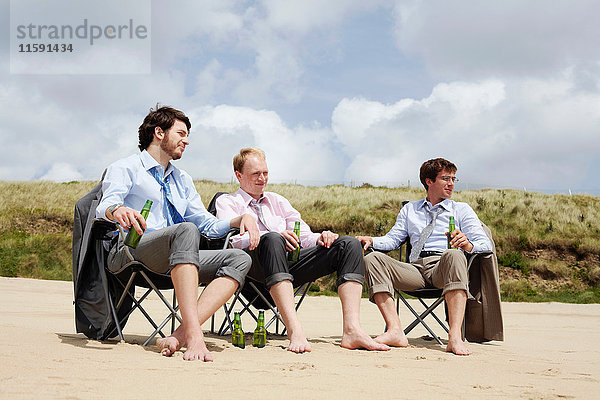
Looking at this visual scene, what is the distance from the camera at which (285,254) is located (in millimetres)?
3285

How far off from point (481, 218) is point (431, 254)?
12.6 m

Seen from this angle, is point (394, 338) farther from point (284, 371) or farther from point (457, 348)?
point (284, 371)

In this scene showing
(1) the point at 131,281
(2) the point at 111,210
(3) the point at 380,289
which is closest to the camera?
(2) the point at 111,210

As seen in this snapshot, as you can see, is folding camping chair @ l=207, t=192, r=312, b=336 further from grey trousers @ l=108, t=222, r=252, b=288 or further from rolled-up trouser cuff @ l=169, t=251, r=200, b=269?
rolled-up trouser cuff @ l=169, t=251, r=200, b=269

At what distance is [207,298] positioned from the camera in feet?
9.55

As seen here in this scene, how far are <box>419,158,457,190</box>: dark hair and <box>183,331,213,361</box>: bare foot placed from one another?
7.27 feet

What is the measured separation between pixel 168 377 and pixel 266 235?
1.26 metres

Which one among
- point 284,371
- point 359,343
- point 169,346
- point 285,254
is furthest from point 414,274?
point 169,346

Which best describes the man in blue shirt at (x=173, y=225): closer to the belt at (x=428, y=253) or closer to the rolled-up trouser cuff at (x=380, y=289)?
the rolled-up trouser cuff at (x=380, y=289)

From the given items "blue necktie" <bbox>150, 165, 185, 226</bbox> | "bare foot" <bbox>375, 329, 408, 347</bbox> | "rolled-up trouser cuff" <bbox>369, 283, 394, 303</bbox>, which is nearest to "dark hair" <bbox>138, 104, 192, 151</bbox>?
"blue necktie" <bbox>150, 165, 185, 226</bbox>

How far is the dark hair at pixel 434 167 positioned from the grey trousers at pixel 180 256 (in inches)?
67.6

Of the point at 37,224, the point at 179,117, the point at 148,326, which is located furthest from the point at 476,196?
the point at 179,117

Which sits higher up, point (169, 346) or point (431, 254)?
point (431, 254)

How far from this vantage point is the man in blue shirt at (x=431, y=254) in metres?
3.47
